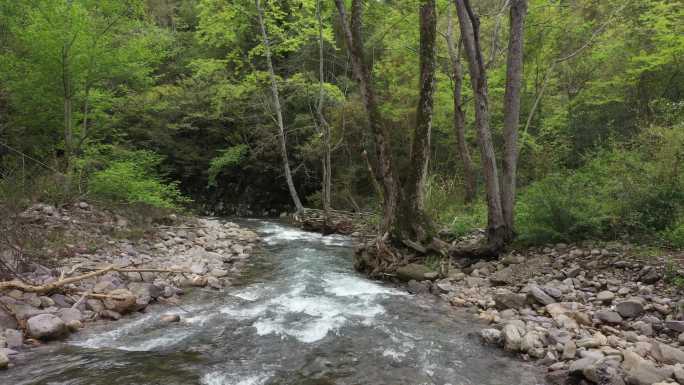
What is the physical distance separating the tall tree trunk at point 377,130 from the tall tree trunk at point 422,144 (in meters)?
0.28

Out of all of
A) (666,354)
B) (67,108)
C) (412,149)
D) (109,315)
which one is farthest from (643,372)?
(67,108)

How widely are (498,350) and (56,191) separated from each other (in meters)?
9.31

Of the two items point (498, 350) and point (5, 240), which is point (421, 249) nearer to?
point (498, 350)

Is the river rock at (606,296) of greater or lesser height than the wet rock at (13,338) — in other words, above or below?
above

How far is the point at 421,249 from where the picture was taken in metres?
8.21

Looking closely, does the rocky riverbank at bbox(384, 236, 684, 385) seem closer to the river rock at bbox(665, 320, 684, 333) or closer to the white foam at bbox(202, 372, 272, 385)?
the river rock at bbox(665, 320, 684, 333)

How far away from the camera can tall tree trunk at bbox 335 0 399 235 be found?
8.51m

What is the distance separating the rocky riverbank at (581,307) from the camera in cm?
379

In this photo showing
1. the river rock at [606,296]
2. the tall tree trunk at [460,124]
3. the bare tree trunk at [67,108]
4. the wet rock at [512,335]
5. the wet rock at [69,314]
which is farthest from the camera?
the tall tree trunk at [460,124]

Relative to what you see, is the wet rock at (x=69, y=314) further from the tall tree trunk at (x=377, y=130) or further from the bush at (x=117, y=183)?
the tall tree trunk at (x=377, y=130)

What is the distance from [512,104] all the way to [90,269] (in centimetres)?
809

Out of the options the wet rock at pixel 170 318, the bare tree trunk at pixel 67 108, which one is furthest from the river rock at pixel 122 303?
the bare tree trunk at pixel 67 108

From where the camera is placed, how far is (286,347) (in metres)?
4.71

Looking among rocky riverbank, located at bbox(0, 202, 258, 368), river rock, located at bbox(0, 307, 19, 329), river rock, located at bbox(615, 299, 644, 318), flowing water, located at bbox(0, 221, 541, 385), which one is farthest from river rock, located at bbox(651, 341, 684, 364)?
river rock, located at bbox(0, 307, 19, 329)
